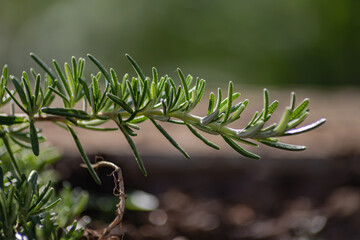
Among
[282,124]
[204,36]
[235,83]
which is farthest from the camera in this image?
[204,36]

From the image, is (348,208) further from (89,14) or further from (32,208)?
(89,14)

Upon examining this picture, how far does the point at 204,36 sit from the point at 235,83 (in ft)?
3.39

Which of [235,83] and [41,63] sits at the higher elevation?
[235,83]

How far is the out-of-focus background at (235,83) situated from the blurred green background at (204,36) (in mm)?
14

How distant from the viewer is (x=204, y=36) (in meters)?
6.57

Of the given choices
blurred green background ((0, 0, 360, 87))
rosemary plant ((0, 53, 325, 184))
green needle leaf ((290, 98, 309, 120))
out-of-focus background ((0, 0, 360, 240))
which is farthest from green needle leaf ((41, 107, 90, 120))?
blurred green background ((0, 0, 360, 87))

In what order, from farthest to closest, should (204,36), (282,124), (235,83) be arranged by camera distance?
(204,36) → (235,83) → (282,124)

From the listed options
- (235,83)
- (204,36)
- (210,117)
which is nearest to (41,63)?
(210,117)

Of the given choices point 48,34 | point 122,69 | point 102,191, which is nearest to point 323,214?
point 102,191

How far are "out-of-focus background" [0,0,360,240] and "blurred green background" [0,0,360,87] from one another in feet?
0.04

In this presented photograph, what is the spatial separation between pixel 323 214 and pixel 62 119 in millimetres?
670

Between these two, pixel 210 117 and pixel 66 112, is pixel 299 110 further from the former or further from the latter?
pixel 66 112

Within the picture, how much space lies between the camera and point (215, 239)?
3.44ft

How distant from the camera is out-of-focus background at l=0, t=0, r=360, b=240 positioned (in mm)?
1123
